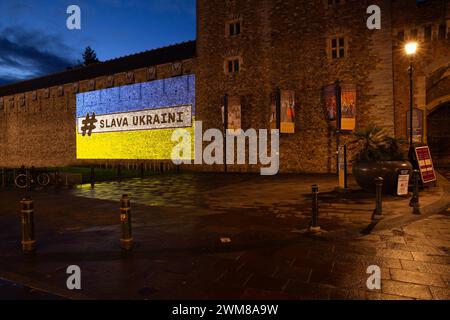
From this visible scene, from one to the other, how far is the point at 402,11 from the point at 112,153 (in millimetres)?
21288

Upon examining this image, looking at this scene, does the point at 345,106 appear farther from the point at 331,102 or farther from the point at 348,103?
the point at 331,102

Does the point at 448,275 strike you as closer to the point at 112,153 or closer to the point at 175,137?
the point at 175,137

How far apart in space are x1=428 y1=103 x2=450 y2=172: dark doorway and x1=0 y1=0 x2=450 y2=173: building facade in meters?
0.06

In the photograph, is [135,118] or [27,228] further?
[135,118]

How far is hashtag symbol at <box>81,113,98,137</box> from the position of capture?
27297 mm

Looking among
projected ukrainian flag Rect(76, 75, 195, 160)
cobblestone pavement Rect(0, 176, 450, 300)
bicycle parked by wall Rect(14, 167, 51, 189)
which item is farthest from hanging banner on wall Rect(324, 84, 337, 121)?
bicycle parked by wall Rect(14, 167, 51, 189)

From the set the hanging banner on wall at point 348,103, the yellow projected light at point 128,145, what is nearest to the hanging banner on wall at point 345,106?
the hanging banner on wall at point 348,103

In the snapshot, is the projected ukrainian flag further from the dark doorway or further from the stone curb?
the stone curb

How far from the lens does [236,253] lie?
455 centimetres

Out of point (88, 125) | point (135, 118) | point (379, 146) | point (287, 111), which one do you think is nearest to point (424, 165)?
point (379, 146)

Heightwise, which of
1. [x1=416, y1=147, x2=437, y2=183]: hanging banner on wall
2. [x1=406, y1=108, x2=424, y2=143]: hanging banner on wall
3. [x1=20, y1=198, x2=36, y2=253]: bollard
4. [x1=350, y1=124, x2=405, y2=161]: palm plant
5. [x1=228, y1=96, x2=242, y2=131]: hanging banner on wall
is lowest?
[x1=20, y1=198, x2=36, y2=253]: bollard

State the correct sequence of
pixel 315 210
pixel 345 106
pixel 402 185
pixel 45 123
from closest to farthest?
pixel 315 210 → pixel 402 185 → pixel 345 106 → pixel 45 123

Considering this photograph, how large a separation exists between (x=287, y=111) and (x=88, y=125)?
58.8 ft
